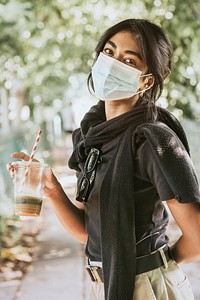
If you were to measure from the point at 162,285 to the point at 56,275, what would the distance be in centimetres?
420

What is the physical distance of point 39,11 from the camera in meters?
9.55

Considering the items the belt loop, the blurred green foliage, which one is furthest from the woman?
the blurred green foliage

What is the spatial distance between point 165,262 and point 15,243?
545cm

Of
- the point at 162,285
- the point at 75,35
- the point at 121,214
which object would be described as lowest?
the point at 75,35

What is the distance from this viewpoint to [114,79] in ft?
8.52

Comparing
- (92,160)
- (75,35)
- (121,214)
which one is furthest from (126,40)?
(75,35)

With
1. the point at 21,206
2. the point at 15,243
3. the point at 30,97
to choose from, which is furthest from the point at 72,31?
the point at 21,206

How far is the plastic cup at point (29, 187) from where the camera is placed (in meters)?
2.49

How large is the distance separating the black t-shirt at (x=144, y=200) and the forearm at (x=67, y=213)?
0.24 metres

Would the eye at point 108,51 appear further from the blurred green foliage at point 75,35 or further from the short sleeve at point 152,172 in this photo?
the blurred green foliage at point 75,35

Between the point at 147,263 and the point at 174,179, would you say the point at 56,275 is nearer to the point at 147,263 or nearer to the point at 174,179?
the point at 147,263

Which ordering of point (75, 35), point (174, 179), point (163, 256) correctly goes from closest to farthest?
point (174, 179) < point (163, 256) < point (75, 35)

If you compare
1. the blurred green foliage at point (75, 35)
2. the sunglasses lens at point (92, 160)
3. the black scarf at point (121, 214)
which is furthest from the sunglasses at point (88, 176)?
the blurred green foliage at point (75, 35)

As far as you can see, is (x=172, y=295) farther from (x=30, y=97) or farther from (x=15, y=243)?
(x=30, y=97)
